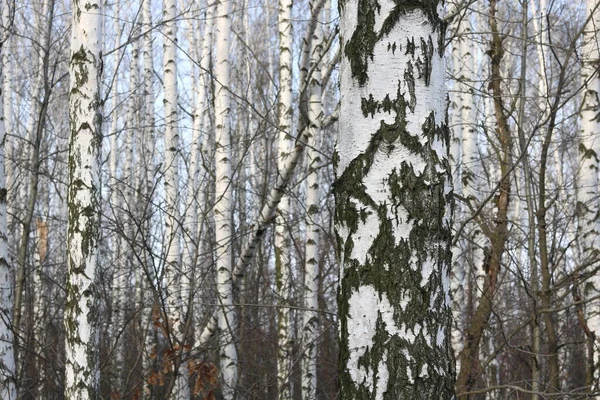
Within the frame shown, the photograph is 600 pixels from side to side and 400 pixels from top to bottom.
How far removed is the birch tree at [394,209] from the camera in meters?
Answer: 2.13

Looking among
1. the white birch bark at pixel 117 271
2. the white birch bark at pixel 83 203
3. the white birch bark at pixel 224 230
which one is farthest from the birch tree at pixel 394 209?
the white birch bark at pixel 224 230

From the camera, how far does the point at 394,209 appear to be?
2.17m

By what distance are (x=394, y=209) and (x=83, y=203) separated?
2.85 m

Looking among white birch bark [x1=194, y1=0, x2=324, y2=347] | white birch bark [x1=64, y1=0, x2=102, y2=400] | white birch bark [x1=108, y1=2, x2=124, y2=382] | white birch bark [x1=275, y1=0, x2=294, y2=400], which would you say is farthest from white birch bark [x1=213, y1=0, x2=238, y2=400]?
white birch bark [x1=64, y1=0, x2=102, y2=400]

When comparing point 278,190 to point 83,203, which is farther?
point 278,190

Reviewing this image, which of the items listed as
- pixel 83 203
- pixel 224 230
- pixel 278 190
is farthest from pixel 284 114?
pixel 83 203

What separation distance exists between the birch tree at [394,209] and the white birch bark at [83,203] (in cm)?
267

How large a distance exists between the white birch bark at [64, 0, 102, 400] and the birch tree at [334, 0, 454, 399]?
2670mm

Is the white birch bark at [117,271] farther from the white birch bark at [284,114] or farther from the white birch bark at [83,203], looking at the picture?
the white birch bark at [284,114]

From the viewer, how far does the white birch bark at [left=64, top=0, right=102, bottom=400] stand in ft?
14.6

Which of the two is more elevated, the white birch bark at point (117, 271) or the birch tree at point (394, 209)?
the white birch bark at point (117, 271)

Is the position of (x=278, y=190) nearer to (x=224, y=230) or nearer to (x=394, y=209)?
(x=224, y=230)

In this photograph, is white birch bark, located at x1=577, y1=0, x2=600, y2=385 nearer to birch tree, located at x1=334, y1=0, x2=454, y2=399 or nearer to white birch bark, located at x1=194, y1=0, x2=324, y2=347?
white birch bark, located at x1=194, y1=0, x2=324, y2=347

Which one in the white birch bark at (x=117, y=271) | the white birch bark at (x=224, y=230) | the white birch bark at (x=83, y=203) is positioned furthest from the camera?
the white birch bark at (x=224, y=230)
